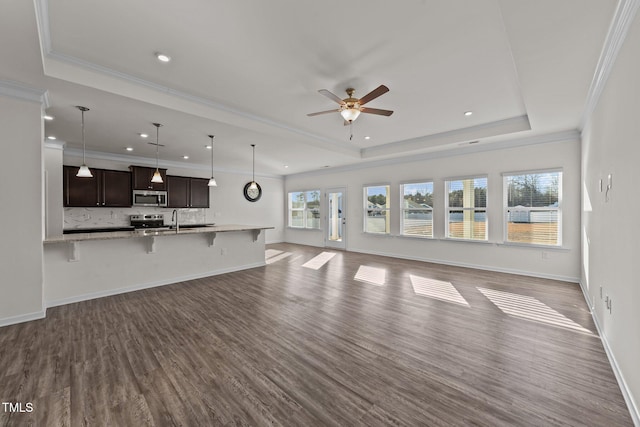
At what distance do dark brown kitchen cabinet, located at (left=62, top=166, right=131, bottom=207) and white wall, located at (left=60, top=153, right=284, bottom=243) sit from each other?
41 centimetres

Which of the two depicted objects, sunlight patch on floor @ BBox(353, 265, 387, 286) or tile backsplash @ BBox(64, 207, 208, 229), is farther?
tile backsplash @ BBox(64, 207, 208, 229)

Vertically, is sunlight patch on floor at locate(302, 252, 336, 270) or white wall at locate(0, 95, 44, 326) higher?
white wall at locate(0, 95, 44, 326)

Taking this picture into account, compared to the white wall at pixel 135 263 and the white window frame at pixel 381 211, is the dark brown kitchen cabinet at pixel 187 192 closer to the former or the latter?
the white wall at pixel 135 263

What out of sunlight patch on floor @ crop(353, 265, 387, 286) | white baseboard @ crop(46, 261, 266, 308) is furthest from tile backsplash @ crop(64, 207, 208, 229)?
sunlight patch on floor @ crop(353, 265, 387, 286)

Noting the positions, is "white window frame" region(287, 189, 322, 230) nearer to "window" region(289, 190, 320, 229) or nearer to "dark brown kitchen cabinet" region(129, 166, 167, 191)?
"window" region(289, 190, 320, 229)

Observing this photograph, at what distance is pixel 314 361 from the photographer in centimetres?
233

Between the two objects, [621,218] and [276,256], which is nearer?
[621,218]

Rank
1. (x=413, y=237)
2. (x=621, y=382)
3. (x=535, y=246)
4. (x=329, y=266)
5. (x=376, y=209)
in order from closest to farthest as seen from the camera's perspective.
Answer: (x=621, y=382) → (x=535, y=246) → (x=329, y=266) → (x=413, y=237) → (x=376, y=209)

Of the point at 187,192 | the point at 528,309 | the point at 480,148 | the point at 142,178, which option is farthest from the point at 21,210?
the point at 480,148

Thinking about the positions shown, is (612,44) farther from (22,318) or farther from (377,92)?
(22,318)

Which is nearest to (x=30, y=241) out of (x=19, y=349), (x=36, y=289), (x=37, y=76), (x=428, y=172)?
(x=36, y=289)

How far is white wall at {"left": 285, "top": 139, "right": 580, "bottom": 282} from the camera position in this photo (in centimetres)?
471

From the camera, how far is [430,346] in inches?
101

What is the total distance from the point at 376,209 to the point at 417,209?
48.4 inches
